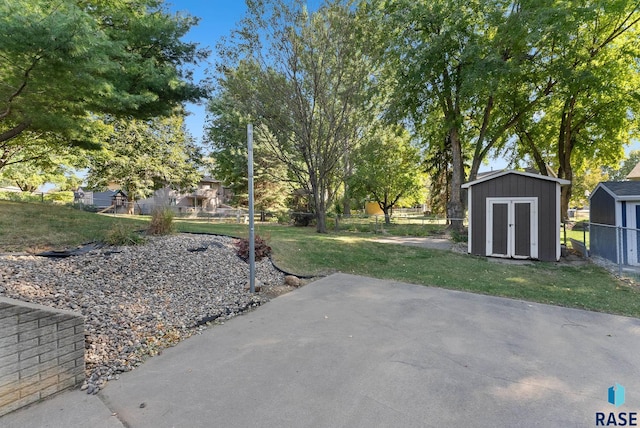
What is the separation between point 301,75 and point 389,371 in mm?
11042

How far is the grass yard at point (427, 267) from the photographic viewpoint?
4.91 meters

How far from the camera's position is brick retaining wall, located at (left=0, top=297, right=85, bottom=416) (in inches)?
77.6

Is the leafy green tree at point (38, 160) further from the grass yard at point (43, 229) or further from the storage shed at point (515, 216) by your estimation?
the storage shed at point (515, 216)

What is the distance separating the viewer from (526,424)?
1927 mm

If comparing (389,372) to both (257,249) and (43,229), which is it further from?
(43,229)

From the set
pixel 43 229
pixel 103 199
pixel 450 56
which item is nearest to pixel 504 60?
pixel 450 56

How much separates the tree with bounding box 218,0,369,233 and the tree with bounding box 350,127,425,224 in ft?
22.9

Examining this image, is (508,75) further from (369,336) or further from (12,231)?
(12,231)

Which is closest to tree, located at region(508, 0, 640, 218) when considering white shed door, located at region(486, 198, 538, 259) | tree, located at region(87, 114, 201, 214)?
white shed door, located at region(486, 198, 538, 259)

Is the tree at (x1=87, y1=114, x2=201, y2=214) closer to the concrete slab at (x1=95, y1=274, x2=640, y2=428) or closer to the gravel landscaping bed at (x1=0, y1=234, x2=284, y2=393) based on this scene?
the gravel landscaping bed at (x1=0, y1=234, x2=284, y2=393)

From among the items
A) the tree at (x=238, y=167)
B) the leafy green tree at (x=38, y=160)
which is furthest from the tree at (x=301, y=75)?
the leafy green tree at (x=38, y=160)

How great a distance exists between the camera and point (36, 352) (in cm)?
211

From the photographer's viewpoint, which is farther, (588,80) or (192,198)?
(192,198)

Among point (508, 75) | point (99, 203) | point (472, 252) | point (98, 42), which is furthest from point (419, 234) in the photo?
point (99, 203)
